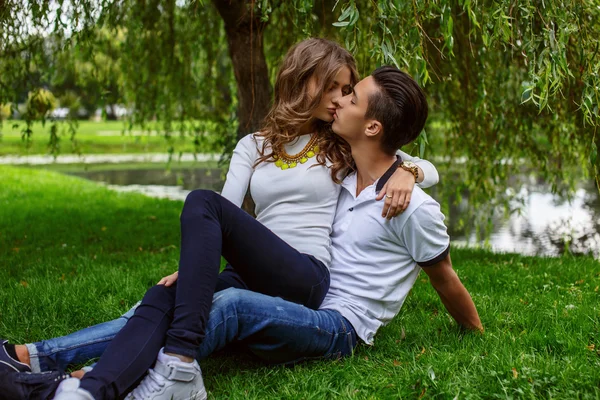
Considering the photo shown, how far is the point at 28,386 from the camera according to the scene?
203 centimetres

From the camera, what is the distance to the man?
223 centimetres

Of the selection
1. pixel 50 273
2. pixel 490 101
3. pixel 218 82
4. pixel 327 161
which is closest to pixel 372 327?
pixel 327 161

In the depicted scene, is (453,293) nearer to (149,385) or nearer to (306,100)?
(306,100)

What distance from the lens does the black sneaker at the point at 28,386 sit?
202 centimetres

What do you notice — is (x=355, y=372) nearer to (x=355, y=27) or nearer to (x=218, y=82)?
(x=355, y=27)

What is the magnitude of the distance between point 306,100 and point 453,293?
0.95 m

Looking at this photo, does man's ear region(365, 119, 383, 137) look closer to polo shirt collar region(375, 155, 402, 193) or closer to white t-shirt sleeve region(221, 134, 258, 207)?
polo shirt collar region(375, 155, 402, 193)

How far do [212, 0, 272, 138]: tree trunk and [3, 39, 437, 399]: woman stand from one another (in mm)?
1708

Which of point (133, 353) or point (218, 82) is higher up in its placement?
point (218, 82)

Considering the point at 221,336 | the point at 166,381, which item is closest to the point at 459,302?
the point at 221,336

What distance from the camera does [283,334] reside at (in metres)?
2.28

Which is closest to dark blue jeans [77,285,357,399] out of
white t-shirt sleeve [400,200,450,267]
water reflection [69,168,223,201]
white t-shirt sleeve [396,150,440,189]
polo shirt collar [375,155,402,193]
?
white t-shirt sleeve [400,200,450,267]

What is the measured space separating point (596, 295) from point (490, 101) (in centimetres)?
179

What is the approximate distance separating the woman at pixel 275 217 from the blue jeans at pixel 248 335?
0.05m
